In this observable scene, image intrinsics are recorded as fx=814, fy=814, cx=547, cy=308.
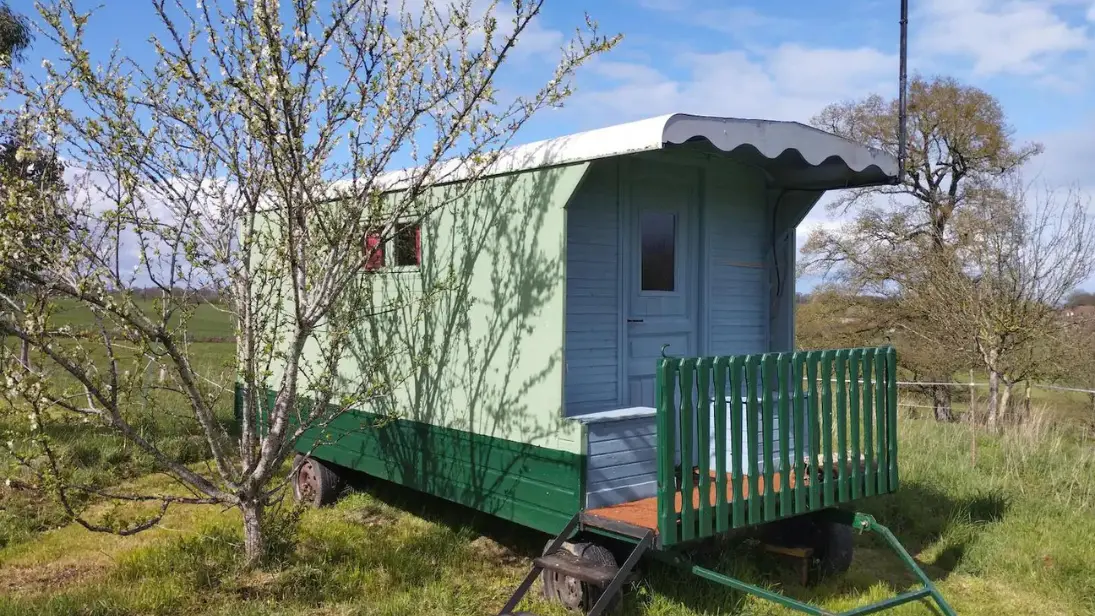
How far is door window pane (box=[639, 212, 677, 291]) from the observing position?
564 centimetres

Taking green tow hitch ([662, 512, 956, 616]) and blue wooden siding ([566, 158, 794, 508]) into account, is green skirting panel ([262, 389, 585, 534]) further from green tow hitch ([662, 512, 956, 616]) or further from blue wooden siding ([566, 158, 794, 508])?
green tow hitch ([662, 512, 956, 616])

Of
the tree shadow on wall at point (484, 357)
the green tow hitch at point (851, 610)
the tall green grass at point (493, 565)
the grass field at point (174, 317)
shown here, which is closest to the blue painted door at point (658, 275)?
the tree shadow on wall at point (484, 357)

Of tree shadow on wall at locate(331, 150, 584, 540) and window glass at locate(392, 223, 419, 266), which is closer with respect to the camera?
tree shadow on wall at locate(331, 150, 584, 540)

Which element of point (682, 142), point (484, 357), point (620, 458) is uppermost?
point (682, 142)

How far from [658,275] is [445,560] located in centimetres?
242

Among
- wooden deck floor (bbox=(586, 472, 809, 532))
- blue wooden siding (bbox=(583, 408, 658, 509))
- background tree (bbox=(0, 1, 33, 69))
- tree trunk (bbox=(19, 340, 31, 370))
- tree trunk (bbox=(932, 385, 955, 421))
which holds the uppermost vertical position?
background tree (bbox=(0, 1, 33, 69))

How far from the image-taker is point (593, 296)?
17.4ft

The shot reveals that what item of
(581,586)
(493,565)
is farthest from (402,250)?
(581,586)

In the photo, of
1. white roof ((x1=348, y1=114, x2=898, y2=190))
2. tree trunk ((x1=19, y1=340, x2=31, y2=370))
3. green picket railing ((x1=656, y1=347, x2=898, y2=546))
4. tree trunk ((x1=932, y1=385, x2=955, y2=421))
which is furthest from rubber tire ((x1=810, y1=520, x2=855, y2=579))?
tree trunk ((x1=932, y1=385, x2=955, y2=421))

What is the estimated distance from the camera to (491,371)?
523 cm

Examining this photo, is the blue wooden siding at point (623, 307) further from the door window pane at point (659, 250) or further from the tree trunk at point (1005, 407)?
the tree trunk at point (1005, 407)

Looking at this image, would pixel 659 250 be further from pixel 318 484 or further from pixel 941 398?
pixel 941 398

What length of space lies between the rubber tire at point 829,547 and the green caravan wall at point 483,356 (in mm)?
1773

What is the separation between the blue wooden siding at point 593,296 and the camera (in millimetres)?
5219
